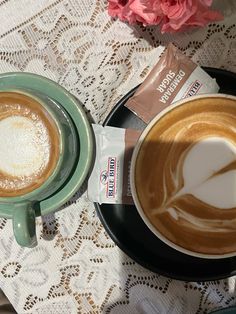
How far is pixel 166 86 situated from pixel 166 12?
0.38 ft

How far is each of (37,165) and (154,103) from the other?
19 centimetres

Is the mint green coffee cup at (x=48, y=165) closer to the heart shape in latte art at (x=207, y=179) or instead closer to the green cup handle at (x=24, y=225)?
the green cup handle at (x=24, y=225)

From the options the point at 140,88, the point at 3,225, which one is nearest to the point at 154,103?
the point at 140,88

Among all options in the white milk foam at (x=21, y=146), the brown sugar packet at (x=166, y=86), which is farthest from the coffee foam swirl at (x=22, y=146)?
the brown sugar packet at (x=166, y=86)

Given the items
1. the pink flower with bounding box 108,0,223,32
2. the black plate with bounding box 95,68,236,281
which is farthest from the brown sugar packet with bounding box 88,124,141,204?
the pink flower with bounding box 108,0,223,32

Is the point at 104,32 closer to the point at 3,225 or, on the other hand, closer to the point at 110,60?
the point at 110,60

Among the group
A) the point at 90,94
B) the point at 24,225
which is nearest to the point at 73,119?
the point at 90,94

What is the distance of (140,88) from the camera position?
789 mm

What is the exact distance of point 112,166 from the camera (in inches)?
31.9

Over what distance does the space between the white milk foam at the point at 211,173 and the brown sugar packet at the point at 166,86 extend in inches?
3.5

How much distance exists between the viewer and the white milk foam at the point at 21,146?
78 cm

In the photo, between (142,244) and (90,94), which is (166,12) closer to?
(90,94)

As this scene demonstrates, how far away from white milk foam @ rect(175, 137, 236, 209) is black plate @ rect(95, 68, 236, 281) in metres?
0.10

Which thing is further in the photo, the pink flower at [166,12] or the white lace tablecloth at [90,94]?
the white lace tablecloth at [90,94]
